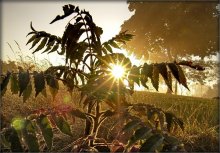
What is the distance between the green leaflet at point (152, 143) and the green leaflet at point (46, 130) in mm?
351

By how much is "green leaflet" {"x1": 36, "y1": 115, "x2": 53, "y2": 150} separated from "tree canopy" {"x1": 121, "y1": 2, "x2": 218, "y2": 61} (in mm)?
26551

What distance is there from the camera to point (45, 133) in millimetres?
1526

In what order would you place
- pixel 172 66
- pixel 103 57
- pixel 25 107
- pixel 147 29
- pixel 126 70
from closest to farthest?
1. pixel 172 66
2. pixel 126 70
3. pixel 103 57
4. pixel 25 107
5. pixel 147 29

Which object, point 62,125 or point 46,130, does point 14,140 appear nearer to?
point 46,130

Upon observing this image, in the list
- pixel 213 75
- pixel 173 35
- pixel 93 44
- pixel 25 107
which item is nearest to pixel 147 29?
pixel 173 35

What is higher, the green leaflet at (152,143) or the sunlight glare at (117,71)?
the sunlight glare at (117,71)

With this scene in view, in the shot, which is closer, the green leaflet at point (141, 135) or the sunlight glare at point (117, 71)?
the green leaflet at point (141, 135)

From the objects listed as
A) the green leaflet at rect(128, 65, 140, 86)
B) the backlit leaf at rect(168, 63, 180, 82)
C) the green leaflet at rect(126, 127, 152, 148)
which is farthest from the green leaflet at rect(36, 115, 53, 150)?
the backlit leaf at rect(168, 63, 180, 82)

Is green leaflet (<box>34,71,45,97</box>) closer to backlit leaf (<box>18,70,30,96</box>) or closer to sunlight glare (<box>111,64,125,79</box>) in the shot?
backlit leaf (<box>18,70,30,96</box>)

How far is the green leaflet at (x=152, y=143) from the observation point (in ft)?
4.51

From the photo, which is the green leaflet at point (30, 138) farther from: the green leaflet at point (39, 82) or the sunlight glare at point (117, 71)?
the sunlight glare at point (117, 71)

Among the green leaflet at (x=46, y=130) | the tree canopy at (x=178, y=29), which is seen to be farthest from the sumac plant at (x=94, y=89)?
the tree canopy at (x=178, y=29)

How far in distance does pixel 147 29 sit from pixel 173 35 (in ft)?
10.2

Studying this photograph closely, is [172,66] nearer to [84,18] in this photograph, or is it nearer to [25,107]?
[84,18]
